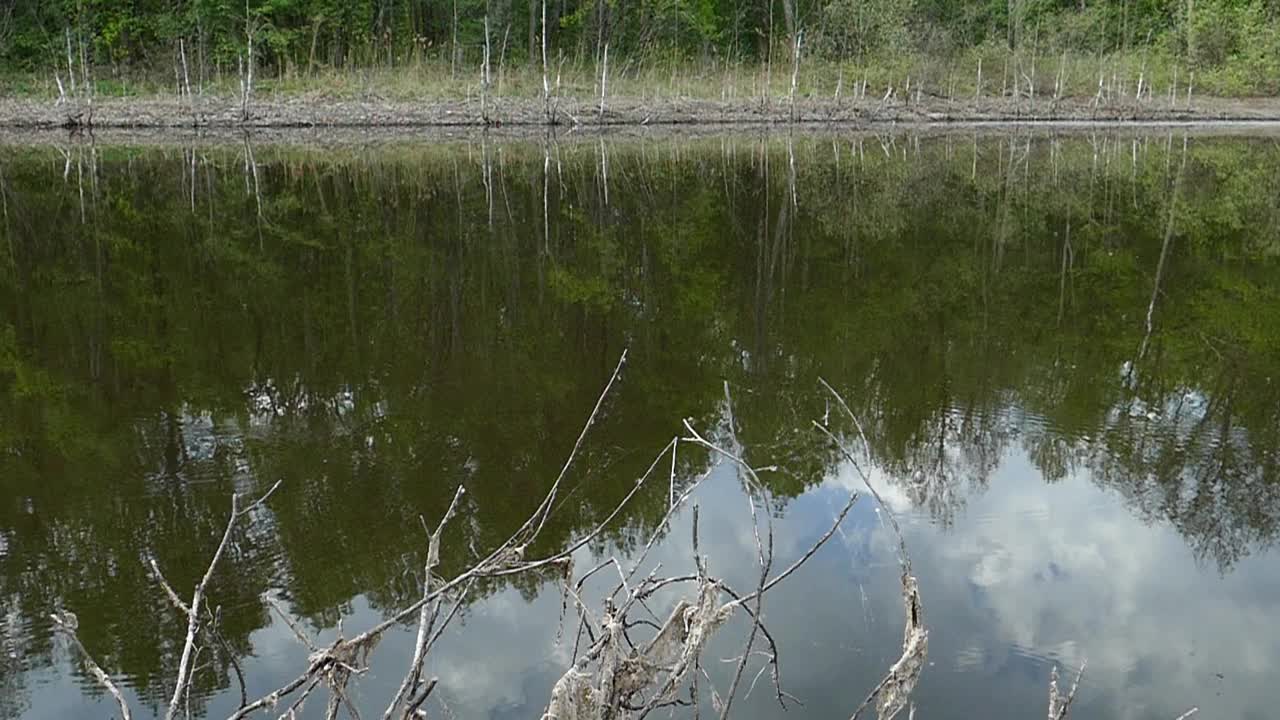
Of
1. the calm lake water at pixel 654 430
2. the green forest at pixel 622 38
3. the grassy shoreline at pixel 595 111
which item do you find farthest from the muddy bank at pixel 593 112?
the calm lake water at pixel 654 430

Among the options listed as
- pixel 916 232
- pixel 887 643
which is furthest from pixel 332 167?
pixel 887 643

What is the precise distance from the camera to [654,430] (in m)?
6.58

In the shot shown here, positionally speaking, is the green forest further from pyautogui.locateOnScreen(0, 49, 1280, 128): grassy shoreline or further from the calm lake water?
the calm lake water

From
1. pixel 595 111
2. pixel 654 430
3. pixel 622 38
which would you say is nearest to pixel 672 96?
pixel 595 111

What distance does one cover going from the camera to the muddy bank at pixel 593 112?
3148 cm

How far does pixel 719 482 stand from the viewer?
5.90 meters

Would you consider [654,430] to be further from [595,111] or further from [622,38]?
[622,38]

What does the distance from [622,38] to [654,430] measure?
→ 3548 cm

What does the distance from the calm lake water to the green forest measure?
22911 mm

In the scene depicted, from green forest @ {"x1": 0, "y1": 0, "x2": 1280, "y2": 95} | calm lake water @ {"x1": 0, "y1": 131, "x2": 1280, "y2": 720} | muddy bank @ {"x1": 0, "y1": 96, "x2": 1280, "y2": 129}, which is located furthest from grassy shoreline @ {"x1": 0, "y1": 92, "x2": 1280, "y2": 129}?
calm lake water @ {"x1": 0, "y1": 131, "x2": 1280, "y2": 720}

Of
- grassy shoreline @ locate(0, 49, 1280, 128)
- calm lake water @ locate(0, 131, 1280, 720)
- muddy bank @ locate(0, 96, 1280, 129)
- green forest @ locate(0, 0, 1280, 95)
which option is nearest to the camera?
calm lake water @ locate(0, 131, 1280, 720)

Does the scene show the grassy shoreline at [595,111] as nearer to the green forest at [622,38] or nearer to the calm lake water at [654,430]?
the green forest at [622,38]

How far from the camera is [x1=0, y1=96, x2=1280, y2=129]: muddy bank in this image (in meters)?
31.5

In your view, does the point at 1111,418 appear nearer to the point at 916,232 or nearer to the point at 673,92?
the point at 916,232
